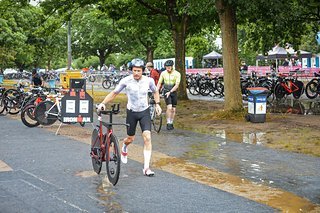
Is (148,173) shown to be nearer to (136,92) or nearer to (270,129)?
(136,92)

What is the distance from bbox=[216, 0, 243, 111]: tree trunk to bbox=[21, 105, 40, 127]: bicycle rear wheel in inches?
217

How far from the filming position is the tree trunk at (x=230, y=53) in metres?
15.4

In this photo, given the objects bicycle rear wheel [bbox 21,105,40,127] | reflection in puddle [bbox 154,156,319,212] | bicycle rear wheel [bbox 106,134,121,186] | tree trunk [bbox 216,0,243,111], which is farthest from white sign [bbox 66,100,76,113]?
bicycle rear wheel [bbox 106,134,121,186]

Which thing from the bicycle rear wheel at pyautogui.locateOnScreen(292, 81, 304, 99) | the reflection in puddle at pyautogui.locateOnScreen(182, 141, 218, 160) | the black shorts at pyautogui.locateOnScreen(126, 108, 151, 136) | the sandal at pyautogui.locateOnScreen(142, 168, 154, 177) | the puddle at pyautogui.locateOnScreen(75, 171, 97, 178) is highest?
the bicycle rear wheel at pyautogui.locateOnScreen(292, 81, 304, 99)

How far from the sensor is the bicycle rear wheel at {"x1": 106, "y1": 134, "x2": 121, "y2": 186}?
7.33 meters

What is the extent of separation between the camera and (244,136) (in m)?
12.1

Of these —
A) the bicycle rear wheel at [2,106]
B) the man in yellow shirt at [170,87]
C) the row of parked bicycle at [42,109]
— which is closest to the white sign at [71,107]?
the row of parked bicycle at [42,109]

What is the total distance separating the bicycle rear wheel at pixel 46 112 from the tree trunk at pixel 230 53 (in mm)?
5003

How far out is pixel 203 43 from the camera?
33000mm

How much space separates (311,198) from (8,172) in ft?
15.1

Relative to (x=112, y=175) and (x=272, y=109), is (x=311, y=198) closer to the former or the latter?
(x=112, y=175)

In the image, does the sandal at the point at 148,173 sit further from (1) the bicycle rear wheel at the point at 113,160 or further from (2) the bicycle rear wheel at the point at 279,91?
(2) the bicycle rear wheel at the point at 279,91

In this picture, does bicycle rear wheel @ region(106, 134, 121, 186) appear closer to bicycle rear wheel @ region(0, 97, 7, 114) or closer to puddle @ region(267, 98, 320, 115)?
puddle @ region(267, 98, 320, 115)

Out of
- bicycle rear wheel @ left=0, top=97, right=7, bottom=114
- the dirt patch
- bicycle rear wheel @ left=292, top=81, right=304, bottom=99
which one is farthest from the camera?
→ bicycle rear wheel @ left=292, top=81, right=304, bottom=99
